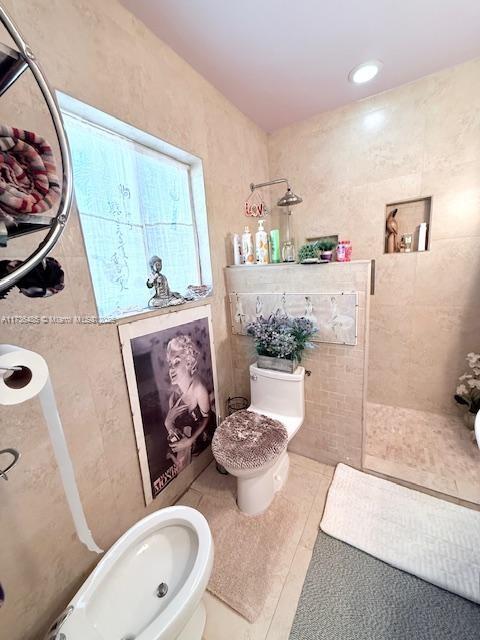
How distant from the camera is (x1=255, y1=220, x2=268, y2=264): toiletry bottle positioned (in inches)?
66.9

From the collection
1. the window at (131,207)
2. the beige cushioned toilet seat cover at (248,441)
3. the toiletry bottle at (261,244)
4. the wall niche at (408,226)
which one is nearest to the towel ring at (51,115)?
the window at (131,207)

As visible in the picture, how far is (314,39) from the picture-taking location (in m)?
1.28

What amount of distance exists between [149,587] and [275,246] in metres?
1.85

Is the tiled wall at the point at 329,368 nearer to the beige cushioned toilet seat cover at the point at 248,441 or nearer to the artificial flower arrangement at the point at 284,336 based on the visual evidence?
the artificial flower arrangement at the point at 284,336

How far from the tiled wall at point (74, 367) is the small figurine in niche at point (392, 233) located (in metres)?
1.62

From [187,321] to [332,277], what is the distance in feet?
2.91

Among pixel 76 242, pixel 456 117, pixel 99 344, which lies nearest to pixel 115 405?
pixel 99 344

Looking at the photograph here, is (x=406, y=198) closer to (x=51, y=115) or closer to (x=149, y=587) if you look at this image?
(x=51, y=115)

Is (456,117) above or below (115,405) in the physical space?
above

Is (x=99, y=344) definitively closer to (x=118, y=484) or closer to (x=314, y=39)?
(x=118, y=484)

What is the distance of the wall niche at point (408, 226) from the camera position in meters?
1.86

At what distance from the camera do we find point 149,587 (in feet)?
3.14

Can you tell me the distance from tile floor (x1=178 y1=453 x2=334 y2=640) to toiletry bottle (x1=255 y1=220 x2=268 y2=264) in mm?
1462

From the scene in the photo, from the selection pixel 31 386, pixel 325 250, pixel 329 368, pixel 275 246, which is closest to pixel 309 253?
pixel 325 250
